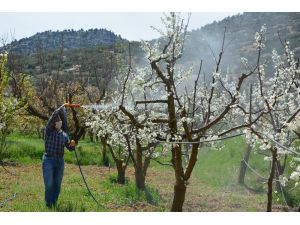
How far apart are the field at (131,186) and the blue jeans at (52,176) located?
7.5 inches

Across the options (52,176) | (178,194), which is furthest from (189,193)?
(52,176)

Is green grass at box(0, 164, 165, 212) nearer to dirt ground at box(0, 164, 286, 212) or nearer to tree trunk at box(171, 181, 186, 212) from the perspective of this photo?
dirt ground at box(0, 164, 286, 212)

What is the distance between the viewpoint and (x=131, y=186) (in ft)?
42.5

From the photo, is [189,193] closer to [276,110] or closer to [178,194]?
[178,194]

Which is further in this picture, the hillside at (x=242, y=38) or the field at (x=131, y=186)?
the hillside at (x=242, y=38)

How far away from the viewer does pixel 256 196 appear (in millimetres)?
14609

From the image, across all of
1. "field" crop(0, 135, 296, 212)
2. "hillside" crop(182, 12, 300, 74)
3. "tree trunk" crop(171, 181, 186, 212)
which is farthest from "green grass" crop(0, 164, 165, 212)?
"hillside" crop(182, 12, 300, 74)

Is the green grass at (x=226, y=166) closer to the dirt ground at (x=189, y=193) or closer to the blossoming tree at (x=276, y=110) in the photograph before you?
the dirt ground at (x=189, y=193)

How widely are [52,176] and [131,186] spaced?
238 inches

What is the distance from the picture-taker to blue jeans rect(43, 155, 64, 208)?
7012 mm

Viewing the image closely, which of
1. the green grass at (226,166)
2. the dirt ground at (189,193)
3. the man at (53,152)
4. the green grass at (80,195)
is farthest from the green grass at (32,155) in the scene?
the man at (53,152)

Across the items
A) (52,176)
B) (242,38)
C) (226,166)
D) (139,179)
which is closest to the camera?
(52,176)

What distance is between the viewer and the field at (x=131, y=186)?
384 inches

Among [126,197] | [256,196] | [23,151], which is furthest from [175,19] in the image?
[23,151]
